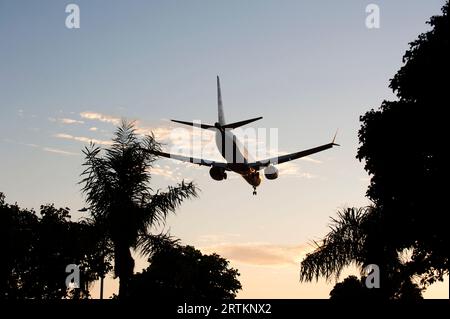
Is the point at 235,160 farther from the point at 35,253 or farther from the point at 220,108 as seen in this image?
the point at 35,253

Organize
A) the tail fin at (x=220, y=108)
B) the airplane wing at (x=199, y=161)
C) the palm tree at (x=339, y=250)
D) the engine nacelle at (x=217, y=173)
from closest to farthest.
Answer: the palm tree at (x=339, y=250)
the airplane wing at (x=199, y=161)
the engine nacelle at (x=217, y=173)
the tail fin at (x=220, y=108)

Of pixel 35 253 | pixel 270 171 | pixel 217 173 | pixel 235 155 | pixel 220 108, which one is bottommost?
pixel 35 253

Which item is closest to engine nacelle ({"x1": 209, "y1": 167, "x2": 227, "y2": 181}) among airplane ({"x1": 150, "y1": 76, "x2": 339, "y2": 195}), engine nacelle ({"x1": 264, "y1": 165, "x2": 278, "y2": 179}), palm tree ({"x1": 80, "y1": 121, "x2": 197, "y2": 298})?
airplane ({"x1": 150, "y1": 76, "x2": 339, "y2": 195})

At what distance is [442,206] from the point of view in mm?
30484

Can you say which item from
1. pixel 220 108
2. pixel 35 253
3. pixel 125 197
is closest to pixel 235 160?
pixel 220 108

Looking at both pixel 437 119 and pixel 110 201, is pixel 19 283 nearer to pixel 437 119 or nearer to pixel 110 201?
pixel 437 119

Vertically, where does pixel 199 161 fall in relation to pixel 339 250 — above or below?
above

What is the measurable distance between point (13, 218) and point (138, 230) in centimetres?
5644

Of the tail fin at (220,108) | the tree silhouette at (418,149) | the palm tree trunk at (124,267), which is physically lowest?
the palm tree trunk at (124,267)

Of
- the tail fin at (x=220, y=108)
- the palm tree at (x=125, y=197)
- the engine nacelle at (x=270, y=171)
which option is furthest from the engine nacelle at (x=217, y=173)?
the palm tree at (x=125, y=197)

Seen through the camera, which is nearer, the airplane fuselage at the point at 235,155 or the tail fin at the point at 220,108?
the airplane fuselage at the point at 235,155

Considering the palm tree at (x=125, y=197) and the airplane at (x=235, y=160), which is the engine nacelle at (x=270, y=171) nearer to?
the airplane at (x=235, y=160)

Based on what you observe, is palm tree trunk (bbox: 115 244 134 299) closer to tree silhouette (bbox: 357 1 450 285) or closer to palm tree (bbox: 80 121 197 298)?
palm tree (bbox: 80 121 197 298)
